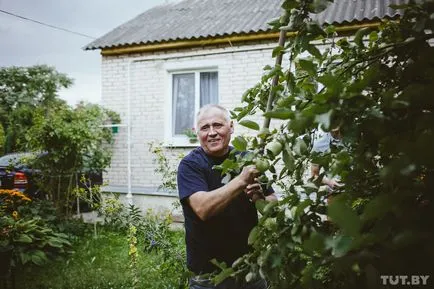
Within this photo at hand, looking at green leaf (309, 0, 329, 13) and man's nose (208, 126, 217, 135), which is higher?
green leaf (309, 0, 329, 13)

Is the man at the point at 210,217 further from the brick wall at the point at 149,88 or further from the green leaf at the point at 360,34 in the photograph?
the brick wall at the point at 149,88

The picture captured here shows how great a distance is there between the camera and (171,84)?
7.91 m

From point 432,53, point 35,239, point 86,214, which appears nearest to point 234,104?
point 35,239

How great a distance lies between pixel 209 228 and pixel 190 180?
33 cm

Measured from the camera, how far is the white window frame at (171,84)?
7487 mm

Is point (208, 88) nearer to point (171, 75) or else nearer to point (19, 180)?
point (171, 75)

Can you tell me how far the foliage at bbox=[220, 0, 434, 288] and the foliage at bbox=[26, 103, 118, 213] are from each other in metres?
6.41

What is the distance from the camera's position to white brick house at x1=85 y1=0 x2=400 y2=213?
714 cm

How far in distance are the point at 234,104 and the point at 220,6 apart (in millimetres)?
3723

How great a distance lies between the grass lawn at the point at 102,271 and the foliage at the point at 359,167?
2.92 m

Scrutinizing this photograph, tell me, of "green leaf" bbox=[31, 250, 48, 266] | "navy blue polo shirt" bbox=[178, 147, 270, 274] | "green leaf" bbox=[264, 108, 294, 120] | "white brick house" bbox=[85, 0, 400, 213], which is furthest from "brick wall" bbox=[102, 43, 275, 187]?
"green leaf" bbox=[264, 108, 294, 120]

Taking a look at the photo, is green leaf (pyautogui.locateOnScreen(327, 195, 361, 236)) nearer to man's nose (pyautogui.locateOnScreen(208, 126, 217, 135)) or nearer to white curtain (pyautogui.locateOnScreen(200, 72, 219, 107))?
man's nose (pyautogui.locateOnScreen(208, 126, 217, 135))

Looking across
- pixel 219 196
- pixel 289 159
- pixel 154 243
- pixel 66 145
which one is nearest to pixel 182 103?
pixel 66 145

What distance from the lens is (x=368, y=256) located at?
0.63 meters
